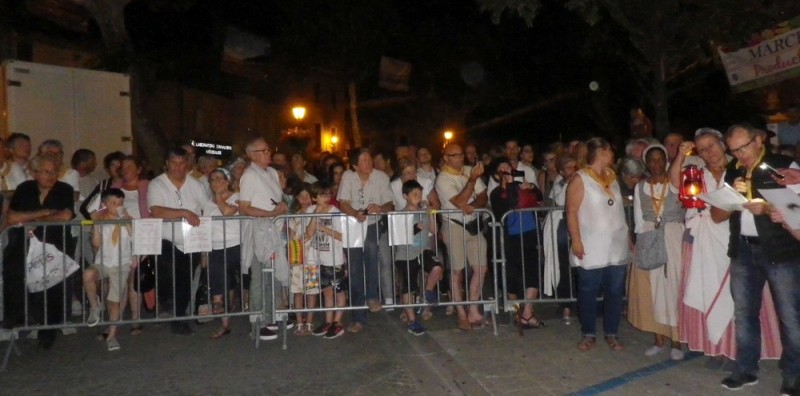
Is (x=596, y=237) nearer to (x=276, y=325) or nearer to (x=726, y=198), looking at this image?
(x=726, y=198)

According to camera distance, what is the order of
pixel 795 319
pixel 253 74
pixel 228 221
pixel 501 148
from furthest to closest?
pixel 253 74, pixel 501 148, pixel 228 221, pixel 795 319

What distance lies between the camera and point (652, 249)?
6.20 meters

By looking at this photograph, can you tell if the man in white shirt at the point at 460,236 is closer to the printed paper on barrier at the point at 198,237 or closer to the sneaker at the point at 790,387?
the printed paper on barrier at the point at 198,237

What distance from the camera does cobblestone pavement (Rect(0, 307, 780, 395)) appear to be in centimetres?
553

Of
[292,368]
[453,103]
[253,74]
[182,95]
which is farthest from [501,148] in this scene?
[453,103]

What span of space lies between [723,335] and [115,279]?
6.01m

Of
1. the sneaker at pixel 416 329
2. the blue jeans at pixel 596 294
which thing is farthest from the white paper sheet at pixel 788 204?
the sneaker at pixel 416 329

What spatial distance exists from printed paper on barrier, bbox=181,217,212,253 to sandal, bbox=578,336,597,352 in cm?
395

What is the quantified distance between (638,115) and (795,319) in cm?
513

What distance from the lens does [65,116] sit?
9680 mm

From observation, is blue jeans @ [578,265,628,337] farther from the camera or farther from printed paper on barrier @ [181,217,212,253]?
printed paper on barrier @ [181,217,212,253]

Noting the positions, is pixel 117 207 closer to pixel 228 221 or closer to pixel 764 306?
pixel 228 221

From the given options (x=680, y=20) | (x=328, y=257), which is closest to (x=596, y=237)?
(x=328, y=257)

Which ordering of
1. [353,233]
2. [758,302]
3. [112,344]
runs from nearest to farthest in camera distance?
[758,302], [112,344], [353,233]
